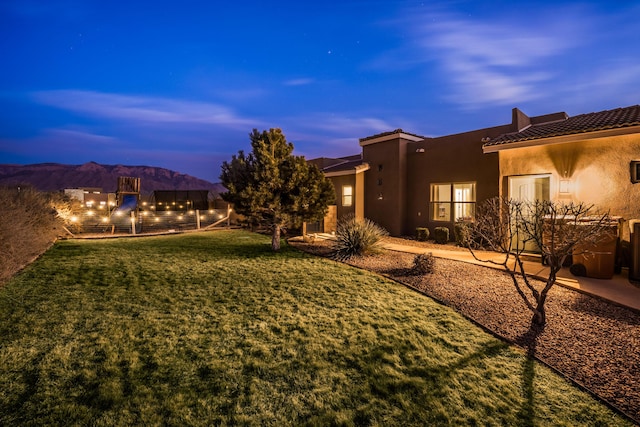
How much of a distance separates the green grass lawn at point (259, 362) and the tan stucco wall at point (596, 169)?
21.0ft

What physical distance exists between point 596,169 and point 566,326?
19.7ft

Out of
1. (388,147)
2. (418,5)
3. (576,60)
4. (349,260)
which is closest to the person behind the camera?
(349,260)

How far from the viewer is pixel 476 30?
14.6 m

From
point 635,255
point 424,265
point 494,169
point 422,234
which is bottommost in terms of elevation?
point 424,265

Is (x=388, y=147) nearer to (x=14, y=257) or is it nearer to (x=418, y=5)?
(x=418, y=5)

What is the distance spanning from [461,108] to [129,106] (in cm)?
9861

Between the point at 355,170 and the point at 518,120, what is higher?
the point at 518,120

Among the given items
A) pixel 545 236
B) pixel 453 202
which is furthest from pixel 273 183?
pixel 545 236

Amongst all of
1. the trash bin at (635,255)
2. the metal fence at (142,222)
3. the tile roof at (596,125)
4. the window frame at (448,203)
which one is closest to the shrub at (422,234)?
the window frame at (448,203)

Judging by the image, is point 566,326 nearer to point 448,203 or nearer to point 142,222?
point 448,203

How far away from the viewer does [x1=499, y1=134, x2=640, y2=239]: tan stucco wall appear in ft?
25.9

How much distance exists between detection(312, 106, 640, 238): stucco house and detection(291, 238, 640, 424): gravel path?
13.0 ft

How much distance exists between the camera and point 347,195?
56.3 ft

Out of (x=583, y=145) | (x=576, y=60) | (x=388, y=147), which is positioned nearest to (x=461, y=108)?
(x=576, y=60)
